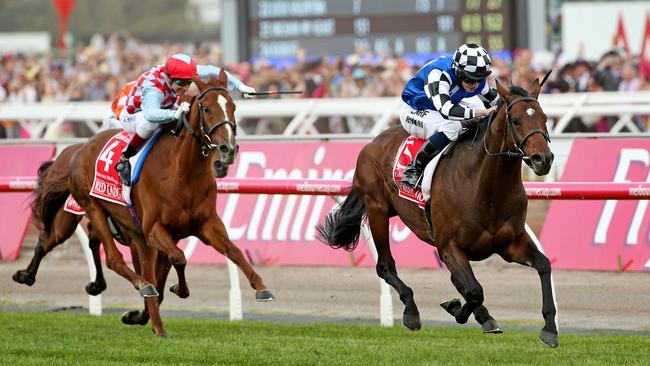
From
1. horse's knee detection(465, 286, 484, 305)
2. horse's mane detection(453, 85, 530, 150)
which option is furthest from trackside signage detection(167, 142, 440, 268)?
horse's knee detection(465, 286, 484, 305)

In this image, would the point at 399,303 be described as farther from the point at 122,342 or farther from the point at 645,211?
the point at 122,342

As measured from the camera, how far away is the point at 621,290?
10070 mm

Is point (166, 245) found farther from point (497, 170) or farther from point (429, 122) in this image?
point (497, 170)

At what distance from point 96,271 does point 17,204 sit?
3475 millimetres

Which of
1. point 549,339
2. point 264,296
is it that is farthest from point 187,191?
point 549,339

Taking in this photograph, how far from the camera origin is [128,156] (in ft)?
30.9

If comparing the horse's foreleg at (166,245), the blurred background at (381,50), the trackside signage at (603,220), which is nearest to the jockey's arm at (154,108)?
the horse's foreleg at (166,245)

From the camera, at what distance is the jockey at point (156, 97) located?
9070mm

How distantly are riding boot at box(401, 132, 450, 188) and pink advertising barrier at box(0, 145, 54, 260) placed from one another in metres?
5.67

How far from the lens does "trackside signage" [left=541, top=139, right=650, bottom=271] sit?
10508 millimetres

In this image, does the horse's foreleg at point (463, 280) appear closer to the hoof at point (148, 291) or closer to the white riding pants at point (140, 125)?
the hoof at point (148, 291)

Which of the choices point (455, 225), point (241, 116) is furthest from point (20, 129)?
point (455, 225)

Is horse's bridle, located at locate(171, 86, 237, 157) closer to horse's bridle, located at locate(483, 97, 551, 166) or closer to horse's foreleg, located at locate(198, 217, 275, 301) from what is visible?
horse's foreleg, located at locate(198, 217, 275, 301)

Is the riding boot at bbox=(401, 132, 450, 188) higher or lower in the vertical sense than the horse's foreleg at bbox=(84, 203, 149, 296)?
higher
